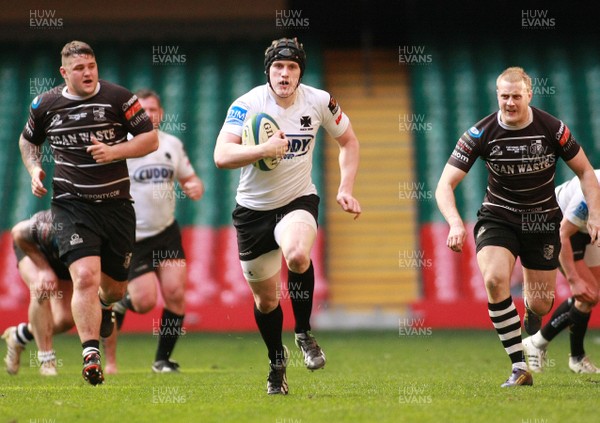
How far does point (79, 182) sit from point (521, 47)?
14.5 metres

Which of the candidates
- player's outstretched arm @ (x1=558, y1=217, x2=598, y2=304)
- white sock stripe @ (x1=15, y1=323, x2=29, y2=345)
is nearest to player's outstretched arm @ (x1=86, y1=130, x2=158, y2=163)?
white sock stripe @ (x1=15, y1=323, x2=29, y2=345)

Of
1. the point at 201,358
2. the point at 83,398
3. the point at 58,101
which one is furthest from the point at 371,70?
the point at 83,398

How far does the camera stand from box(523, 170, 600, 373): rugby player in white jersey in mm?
8656

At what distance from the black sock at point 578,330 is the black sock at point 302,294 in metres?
3.03

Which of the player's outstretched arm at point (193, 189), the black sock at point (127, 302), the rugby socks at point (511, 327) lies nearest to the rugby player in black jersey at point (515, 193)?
the rugby socks at point (511, 327)

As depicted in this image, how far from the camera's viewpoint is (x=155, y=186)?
10188 millimetres

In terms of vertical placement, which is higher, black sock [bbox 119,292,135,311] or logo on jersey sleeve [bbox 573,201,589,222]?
logo on jersey sleeve [bbox 573,201,589,222]

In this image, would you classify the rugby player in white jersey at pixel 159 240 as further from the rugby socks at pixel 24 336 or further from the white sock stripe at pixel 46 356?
the rugby socks at pixel 24 336

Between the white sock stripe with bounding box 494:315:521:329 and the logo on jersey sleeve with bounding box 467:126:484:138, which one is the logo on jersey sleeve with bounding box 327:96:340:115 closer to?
the logo on jersey sleeve with bounding box 467:126:484:138

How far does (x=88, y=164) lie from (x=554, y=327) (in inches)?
170

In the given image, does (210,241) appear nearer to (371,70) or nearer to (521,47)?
(371,70)

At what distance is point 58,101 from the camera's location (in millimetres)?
7883

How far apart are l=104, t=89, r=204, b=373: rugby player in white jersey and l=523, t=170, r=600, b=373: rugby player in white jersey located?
3.31 m

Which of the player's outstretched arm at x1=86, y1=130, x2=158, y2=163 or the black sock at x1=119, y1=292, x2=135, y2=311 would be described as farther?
the black sock at x1=119, y1=292, x2=135, y2=311
